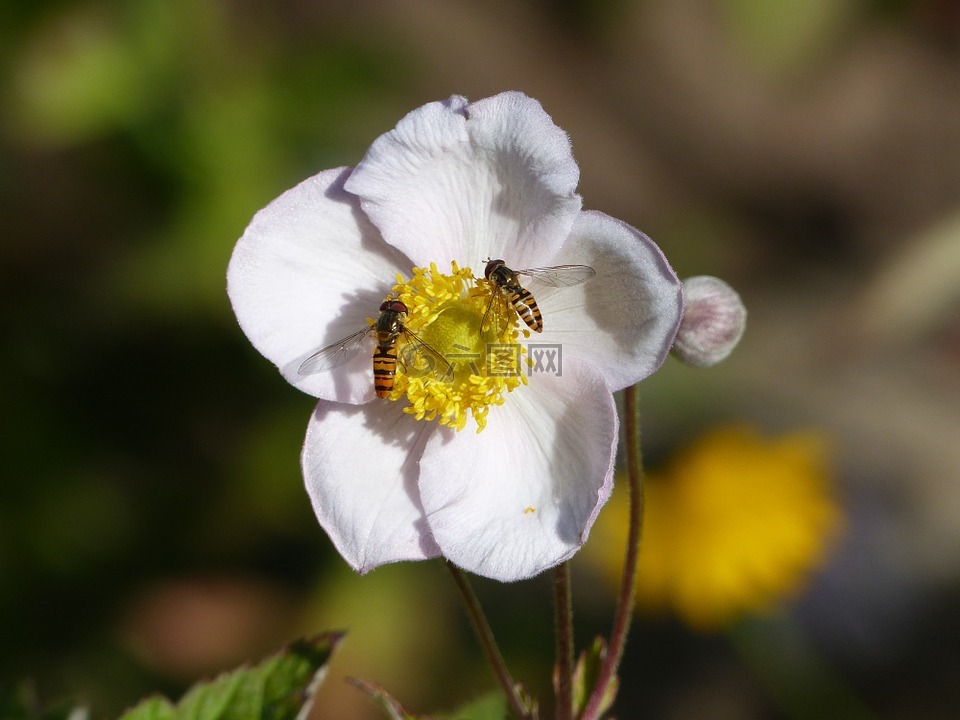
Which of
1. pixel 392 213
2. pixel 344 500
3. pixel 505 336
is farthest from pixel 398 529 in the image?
pixel 392 213

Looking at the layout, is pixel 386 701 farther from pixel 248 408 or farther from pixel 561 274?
pixel 248 408

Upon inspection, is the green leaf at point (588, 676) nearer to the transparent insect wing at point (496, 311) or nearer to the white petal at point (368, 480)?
the white petal at point (368, 480)

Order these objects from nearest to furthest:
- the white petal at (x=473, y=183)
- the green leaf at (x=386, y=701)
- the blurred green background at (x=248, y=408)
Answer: the green leaf at (x=386, y=701) < the white petal at (x=473, y=183) < the blurred green background at (x=248, y=408)

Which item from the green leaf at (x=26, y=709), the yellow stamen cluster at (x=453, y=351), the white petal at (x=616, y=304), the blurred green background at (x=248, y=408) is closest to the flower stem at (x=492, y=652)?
the yellow stamen cluster at (x=453, y=351)

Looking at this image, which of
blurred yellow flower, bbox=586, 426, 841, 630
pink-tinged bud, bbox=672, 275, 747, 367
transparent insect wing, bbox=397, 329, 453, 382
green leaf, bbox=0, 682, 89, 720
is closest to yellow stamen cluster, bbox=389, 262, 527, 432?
transparent insect wing, bbox=397, 329, 453, 382

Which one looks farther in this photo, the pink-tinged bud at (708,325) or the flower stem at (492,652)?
the pink-tinged bud at (708,325)

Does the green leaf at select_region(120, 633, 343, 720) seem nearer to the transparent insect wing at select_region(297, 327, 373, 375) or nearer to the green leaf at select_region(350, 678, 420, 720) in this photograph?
the green leaf at select_region(350, 678, 420, 720)

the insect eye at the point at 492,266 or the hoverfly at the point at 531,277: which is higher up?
the insect eye at the point at 492,266
